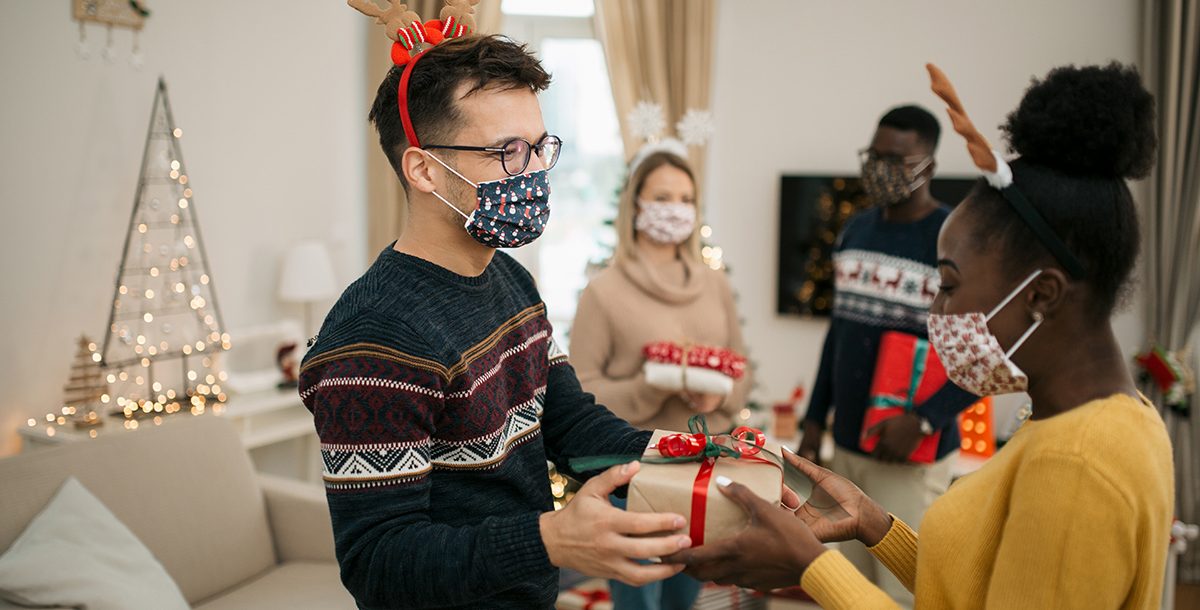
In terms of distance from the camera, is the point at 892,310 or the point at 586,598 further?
the point at 586,598

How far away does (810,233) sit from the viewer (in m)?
5.25

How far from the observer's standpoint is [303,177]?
4.56 metres

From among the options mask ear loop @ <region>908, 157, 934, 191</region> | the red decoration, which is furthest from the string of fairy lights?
the red decoration

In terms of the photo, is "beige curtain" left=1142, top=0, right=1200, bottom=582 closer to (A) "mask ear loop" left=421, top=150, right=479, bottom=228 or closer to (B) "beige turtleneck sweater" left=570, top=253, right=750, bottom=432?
(B) "beige turtleneck sweater" left=570, top=253, right=750, bottom=432

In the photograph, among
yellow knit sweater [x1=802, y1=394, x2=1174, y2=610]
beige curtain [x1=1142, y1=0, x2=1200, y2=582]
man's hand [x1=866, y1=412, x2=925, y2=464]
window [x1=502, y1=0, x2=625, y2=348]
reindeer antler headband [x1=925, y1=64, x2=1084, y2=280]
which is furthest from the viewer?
window [x1=502, y1=0, x2=625, y2=348]

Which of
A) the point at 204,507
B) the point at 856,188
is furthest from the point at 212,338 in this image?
the point at 856,188

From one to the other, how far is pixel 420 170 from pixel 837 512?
0.96 metres

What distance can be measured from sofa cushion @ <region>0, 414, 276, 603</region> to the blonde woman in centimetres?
124

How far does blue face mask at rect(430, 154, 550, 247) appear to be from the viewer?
4.88ft

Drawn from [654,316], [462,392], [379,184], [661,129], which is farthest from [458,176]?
[379,184]

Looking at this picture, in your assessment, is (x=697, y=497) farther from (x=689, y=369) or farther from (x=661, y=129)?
(x=661, y=129)

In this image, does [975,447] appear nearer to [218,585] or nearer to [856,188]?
[856,188]

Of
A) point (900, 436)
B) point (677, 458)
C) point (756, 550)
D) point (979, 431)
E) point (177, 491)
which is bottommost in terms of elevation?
point (979, 431)

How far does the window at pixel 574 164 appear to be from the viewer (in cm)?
532
